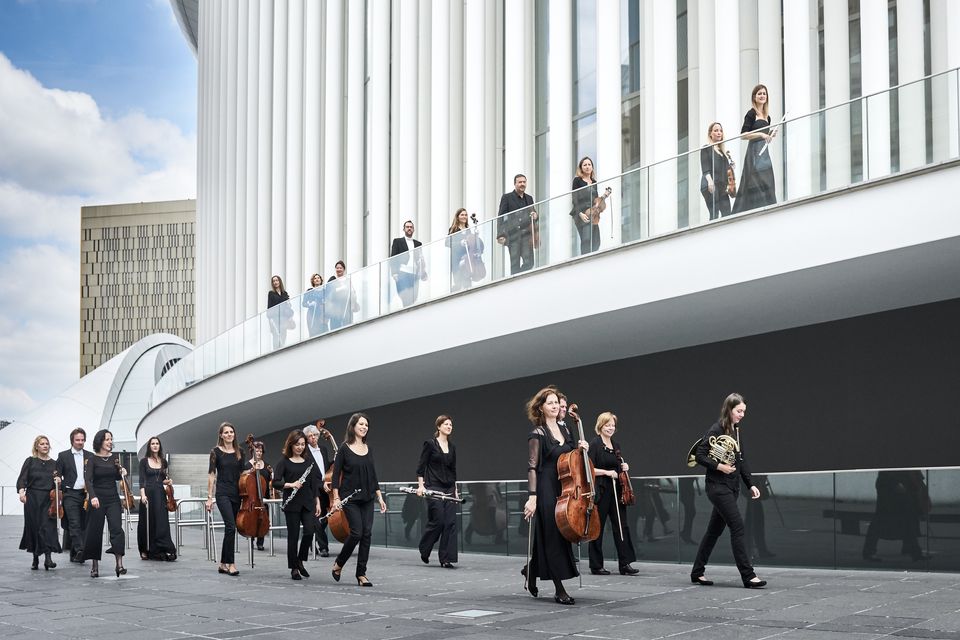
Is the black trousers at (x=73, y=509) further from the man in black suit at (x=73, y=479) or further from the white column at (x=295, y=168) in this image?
the white column at (x=295, y=168)

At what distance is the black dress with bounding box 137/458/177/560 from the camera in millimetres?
15523

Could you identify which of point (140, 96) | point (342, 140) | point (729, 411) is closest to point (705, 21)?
point (729, 411)

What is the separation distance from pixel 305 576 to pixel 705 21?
11.9 meters

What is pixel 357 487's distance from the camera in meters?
11.0

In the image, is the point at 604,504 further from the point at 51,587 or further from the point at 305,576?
the point at 51,587

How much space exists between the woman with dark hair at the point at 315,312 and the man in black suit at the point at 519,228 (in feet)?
16.3

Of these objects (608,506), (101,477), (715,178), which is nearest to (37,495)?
(101,477)

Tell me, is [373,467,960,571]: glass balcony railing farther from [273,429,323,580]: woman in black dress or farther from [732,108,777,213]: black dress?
[273,429,323,580]: woman in black dress

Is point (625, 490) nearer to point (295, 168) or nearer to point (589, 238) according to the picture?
point (589, 238)

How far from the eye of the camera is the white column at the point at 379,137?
26.7 m

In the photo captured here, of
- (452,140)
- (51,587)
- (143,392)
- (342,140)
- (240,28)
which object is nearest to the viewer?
(51,587)

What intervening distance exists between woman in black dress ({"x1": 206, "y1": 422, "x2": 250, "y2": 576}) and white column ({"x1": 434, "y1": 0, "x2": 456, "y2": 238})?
38.9 feet

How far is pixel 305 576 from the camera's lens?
476 inches

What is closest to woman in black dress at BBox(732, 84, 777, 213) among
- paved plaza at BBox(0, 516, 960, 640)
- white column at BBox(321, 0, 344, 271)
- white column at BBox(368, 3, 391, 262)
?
paved plaza at BBox(0, 516, 960, 640)
